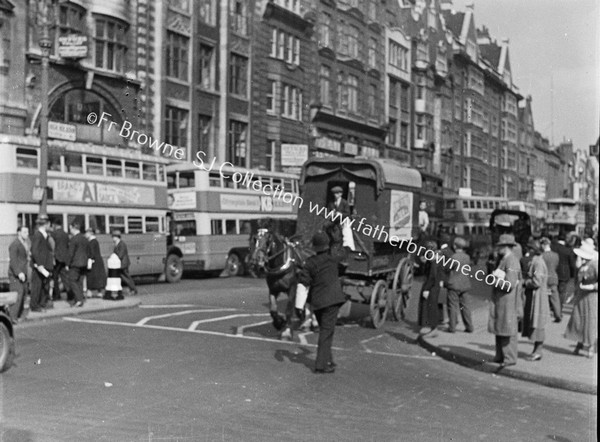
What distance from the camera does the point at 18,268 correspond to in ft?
44.5

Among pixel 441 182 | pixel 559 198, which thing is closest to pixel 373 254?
pixel 441 182

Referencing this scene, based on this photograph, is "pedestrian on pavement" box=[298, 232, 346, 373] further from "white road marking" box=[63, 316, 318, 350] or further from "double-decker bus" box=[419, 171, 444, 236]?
"double-decker bus" box=[419, 171, 444, 236]

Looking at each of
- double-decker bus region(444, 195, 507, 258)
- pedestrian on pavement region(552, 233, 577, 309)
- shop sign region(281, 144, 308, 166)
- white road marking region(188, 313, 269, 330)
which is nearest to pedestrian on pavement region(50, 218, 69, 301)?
white road marking region(188, 313, 269, 330)

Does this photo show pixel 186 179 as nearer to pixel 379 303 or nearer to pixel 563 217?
pixel 379 303

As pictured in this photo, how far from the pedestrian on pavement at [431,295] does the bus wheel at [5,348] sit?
7.27 m

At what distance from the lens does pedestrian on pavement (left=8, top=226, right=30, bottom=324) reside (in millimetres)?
13516

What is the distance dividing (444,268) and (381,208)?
75.5 inches

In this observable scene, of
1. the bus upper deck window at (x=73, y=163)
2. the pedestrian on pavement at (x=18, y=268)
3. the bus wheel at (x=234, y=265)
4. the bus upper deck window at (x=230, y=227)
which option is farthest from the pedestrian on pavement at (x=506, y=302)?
the bus wheel at (x=234, y=265)

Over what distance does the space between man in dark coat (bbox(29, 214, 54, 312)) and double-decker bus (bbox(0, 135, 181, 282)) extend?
34 centimetres

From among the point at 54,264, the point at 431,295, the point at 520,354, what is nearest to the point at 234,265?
the point at 54,264

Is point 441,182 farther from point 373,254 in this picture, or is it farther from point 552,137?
point 552,137

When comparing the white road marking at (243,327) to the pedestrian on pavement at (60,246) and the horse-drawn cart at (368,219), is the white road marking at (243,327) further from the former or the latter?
the pedestrian on pavement at (60,246)

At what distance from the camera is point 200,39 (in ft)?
43.2

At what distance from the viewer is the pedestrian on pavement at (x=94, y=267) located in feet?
53.9
